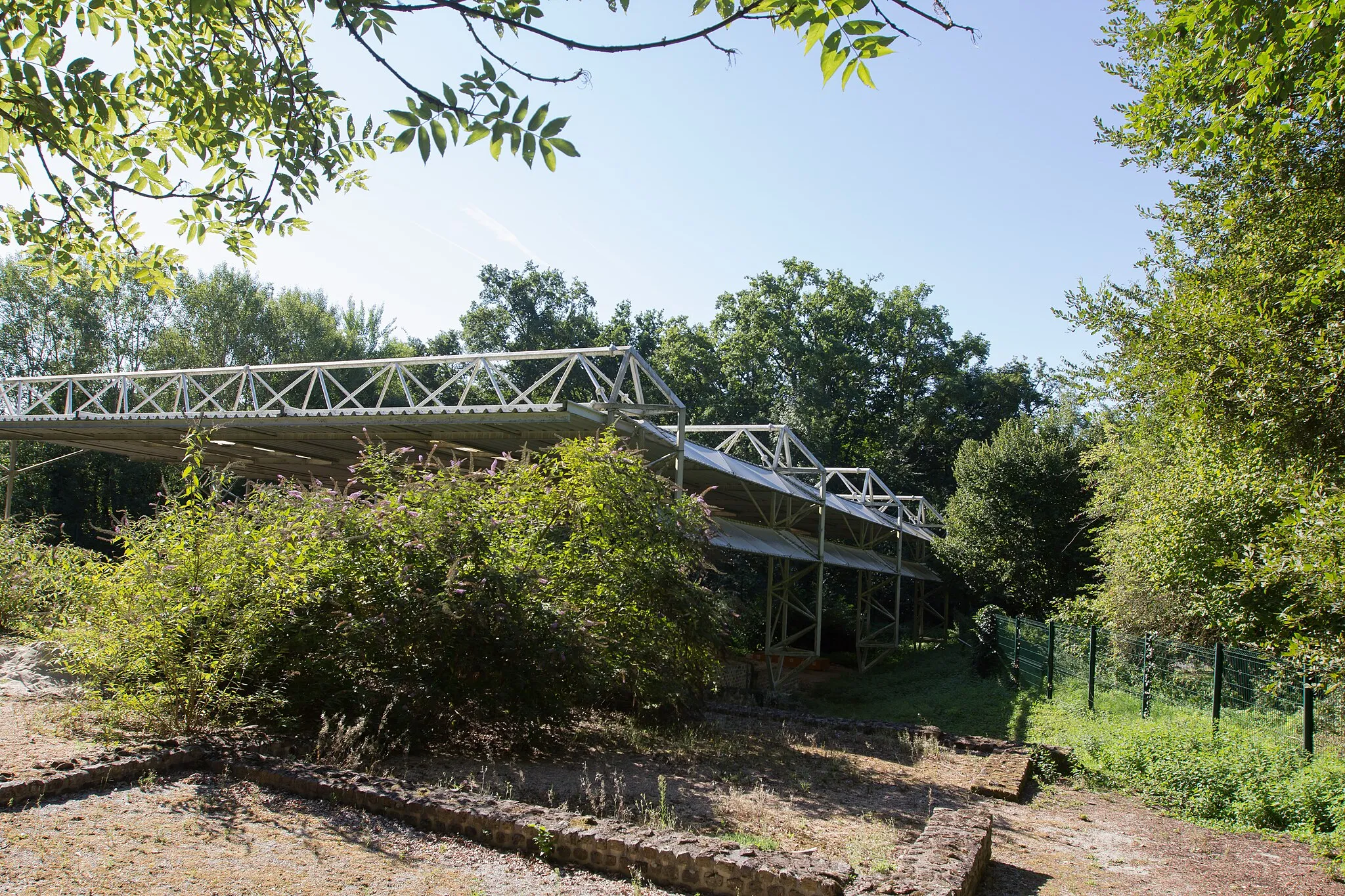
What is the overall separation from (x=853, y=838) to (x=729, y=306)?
3607 centimetres

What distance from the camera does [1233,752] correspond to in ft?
28.1

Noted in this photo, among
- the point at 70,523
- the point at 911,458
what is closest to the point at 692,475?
the point at 911,458

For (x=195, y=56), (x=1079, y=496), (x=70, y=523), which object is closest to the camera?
(x=195, y=56)

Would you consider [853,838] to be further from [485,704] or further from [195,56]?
[195,56]

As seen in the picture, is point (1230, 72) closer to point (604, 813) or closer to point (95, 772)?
point (604, 813)

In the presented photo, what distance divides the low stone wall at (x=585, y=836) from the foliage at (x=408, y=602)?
760 mm

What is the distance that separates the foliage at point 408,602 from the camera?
6.46 meters

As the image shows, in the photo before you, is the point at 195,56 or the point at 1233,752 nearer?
the point at 195,56

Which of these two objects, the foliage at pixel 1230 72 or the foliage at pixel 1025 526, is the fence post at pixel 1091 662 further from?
the foliage at pixel 1025 526

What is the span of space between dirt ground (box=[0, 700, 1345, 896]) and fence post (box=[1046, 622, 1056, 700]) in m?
6.85

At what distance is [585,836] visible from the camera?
4820 mm

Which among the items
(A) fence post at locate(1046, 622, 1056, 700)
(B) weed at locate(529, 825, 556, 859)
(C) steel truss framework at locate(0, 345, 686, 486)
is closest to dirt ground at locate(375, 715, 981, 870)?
(B) weed at locate(529, 825, 556, 859)

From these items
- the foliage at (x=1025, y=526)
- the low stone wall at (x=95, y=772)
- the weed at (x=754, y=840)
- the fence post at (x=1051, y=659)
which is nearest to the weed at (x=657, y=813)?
the weed at (x=754, y=840)

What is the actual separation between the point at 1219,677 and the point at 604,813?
8.99 m
